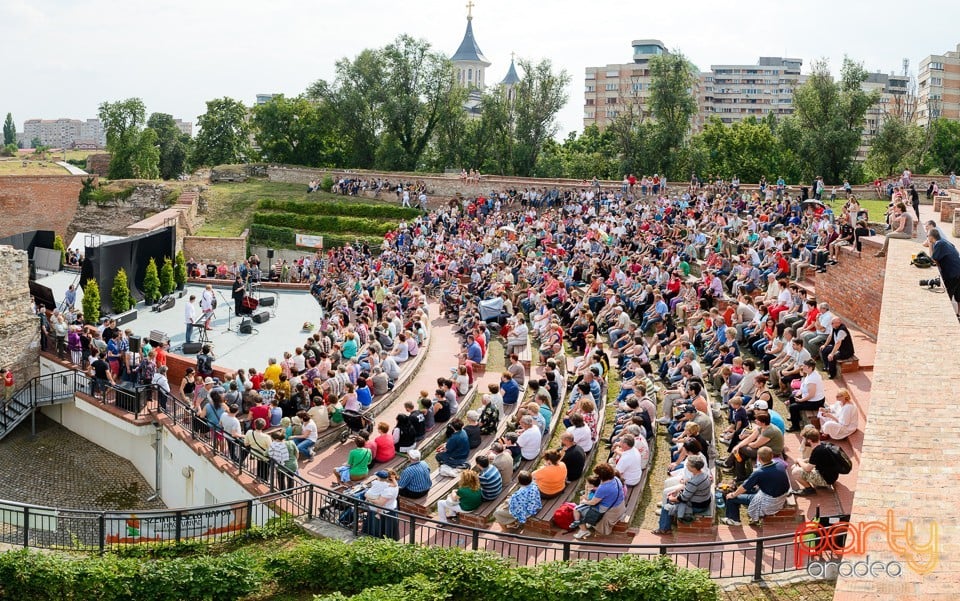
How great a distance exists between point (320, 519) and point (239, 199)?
39.9 meters

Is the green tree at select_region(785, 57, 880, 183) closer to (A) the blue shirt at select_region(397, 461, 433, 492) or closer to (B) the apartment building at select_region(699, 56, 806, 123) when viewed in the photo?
(A) the blue shirt at select_region(397, 461, 433, 492)

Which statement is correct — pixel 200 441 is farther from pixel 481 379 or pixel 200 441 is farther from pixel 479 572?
pixel 479 572

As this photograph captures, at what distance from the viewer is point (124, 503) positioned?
→ 17234mm

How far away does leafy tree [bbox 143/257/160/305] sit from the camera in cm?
2720

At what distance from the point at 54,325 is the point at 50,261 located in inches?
478

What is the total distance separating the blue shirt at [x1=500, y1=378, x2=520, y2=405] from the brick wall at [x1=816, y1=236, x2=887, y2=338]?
6.81 metres

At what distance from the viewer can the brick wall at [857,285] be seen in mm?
17053

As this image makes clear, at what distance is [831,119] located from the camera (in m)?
42.5

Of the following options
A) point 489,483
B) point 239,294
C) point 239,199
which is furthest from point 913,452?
point 239,199

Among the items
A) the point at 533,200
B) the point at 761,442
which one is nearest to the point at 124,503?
the point at 761,442

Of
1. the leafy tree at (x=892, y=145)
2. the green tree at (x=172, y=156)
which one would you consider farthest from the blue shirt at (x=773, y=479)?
the green tree at (x=172, y=156)

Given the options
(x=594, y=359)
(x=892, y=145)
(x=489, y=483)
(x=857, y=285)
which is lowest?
(x=489, y=483)

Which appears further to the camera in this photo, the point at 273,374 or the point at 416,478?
the point at 273,374

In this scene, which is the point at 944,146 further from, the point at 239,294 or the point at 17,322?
the point at 17,322
